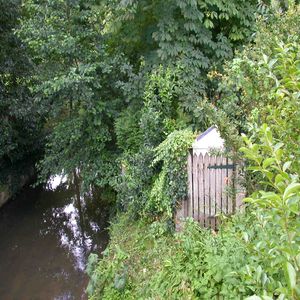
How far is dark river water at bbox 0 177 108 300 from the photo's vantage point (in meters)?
7.42

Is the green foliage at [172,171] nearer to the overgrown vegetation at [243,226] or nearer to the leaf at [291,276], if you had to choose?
the overgrown vegetation at [243,226]

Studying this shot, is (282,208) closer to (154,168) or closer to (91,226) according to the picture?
(154,168)

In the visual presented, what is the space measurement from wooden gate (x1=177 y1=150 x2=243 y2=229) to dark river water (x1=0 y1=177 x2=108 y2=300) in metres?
3.26

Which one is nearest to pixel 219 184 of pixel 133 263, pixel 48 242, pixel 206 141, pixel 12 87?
pixel 206 141

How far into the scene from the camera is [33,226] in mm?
10031

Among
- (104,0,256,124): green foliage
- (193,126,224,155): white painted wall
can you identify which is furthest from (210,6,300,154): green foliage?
(104,0,256,124): green foliage

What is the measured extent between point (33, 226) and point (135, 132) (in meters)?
5.21

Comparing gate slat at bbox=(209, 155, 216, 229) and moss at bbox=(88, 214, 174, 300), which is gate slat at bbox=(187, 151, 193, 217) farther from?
moss at bbox=(88, 214, 174, 300)

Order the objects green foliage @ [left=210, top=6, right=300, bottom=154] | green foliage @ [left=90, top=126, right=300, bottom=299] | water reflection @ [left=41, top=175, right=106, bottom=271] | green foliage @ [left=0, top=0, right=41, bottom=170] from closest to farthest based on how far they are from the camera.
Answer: green foliage @ [left=90, top=126, right=300, bottom=299]
green foliage @ [left=210, top=6, right=300, bottom=154]
water reflection @ [left=41, top=175, right=106, bottom=271]
green foliage @ [left=0, top=0, right=41, bottom=170]

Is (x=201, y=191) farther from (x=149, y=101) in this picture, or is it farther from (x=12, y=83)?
(x=12, y=83)

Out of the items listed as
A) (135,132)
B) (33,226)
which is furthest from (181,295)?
(33,226)

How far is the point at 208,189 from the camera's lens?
18.3ft

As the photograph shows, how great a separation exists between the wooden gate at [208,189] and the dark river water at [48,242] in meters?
3.26

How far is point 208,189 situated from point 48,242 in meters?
5.45
